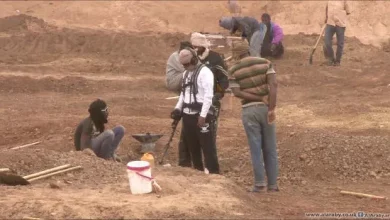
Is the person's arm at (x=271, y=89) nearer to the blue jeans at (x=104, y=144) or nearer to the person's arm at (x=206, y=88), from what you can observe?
the person's arm at (x=206, y=88)

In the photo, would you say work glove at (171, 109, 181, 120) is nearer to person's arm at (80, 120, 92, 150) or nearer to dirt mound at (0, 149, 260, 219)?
dirt mound at (0, 149, 260, 219)

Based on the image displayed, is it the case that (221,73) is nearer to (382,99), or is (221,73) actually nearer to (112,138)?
(112,138)

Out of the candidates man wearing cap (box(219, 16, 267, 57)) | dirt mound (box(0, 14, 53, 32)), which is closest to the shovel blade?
man wearing cap (box(219, 16, 267, 57))

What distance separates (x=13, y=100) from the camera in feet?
55.7

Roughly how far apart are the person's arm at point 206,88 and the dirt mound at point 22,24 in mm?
15344

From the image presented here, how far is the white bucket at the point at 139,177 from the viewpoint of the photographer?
26.4 ft

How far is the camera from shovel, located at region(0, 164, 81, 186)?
9066 mm

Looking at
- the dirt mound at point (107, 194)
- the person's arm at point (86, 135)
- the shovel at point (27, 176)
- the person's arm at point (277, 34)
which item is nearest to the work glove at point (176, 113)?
the dirt mound at point (107, 194)

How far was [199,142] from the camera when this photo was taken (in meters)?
10.2

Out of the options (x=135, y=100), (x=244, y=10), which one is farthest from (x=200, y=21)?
(x=135, y=100)

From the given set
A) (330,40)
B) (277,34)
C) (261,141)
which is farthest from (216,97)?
(277,34)

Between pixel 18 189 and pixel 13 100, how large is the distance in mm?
8614

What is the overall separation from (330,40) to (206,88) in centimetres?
1082

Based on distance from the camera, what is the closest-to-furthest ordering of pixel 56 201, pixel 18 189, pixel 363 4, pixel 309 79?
pixel 56 201
pixel 18 189
pixel 309 79
pixel 363 4
